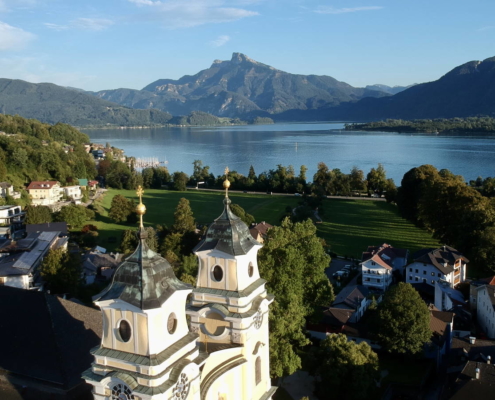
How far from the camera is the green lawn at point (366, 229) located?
1661 inches

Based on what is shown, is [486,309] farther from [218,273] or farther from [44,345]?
[44,345]

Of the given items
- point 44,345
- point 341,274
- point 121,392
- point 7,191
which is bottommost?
point 341,274

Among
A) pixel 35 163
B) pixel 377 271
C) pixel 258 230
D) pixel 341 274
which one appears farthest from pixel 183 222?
pixel 35 163

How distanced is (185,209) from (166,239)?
9.32 meters

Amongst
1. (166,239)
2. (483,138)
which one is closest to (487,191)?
(166,239)

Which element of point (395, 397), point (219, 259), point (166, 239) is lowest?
point (395, 397)

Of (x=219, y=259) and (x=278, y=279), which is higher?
(x=219, y=259)

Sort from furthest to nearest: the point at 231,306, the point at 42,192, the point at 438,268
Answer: the point at 42,192 < the point at 438,268 < the point at 231,306

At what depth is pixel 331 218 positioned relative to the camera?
5447cm

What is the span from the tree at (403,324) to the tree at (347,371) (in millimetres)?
3264

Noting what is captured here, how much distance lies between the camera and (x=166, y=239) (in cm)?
3409

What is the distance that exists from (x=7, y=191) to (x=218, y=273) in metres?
46.4

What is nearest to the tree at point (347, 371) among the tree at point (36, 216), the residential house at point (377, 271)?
the residential house at point (377, 271)

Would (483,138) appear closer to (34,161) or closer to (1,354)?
→ (34,161)
